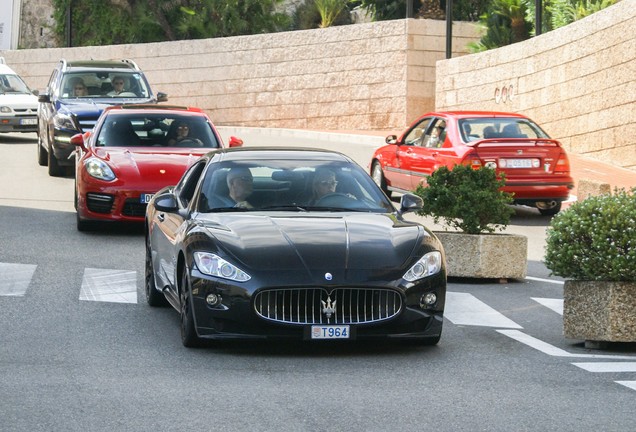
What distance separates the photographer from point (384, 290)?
9.59m

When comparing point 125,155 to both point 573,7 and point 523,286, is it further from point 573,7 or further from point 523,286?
point 573,7

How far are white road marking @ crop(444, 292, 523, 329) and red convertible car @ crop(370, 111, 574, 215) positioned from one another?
648 cm

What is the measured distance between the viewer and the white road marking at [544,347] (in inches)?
400

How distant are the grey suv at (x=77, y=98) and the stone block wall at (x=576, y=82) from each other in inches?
330

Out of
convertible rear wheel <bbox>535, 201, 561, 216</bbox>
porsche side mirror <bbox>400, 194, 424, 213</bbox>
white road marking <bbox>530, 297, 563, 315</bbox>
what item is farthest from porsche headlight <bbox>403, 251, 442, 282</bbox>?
convertible rear wheel <bbox>535, 201, 561, 216</bbox>

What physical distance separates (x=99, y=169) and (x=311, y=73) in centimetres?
2729

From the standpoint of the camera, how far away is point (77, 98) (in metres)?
26.5

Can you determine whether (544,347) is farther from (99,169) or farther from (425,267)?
(99,169)

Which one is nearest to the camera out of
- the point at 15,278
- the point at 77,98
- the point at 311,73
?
the point at 15,278

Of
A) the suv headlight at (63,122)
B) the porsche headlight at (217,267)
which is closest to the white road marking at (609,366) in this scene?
the porsche headlight at (217,267)

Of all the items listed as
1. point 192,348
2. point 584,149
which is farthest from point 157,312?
point 584,149

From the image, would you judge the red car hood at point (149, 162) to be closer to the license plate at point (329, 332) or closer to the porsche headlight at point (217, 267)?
the porsche headlight at point (217, 267)

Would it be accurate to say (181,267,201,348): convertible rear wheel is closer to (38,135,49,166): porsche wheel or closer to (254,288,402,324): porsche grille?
(254,288,402,324): porsche grille

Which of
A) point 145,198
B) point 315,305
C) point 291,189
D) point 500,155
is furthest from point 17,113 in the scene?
point 315,305
